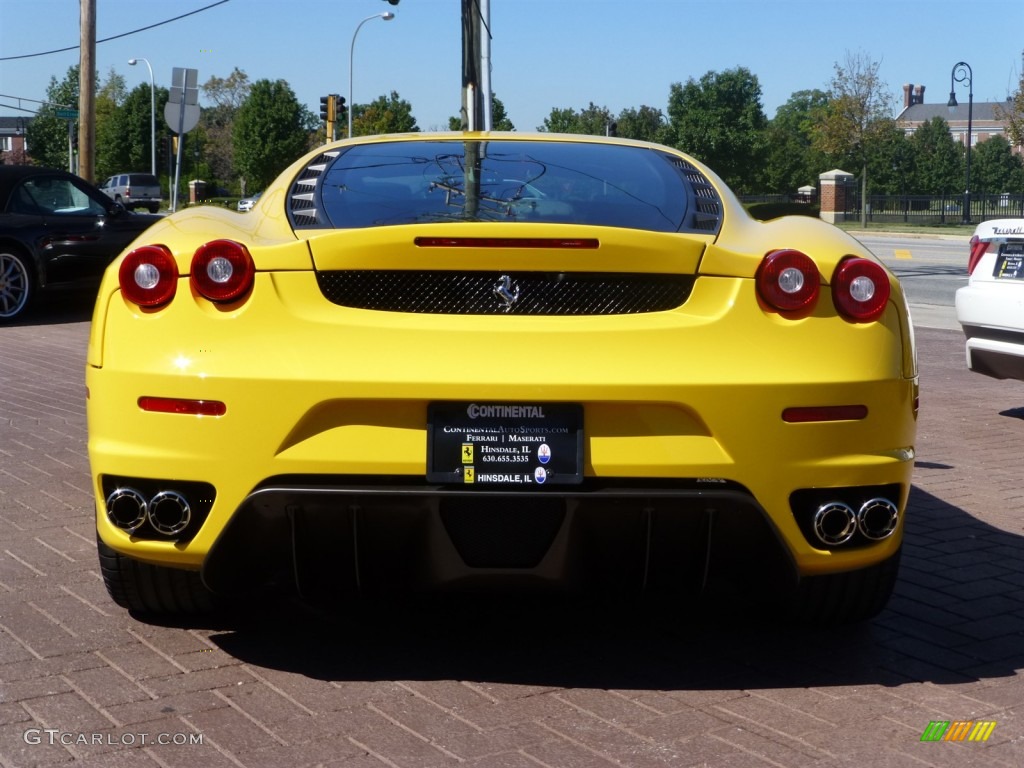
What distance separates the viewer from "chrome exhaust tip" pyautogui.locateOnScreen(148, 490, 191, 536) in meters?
3.38

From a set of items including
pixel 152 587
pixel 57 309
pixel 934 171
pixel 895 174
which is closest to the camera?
pixel 152 587

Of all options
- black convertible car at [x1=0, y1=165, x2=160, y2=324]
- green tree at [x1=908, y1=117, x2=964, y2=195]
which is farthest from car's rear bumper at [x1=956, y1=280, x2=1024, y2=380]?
green tree at [x1=908, y1=117, x2=964, y2=195]

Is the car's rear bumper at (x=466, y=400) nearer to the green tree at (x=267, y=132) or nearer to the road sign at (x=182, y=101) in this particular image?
the road sign at (x=182, y=101)

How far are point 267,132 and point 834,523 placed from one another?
3530 inches

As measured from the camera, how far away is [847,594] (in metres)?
3.80

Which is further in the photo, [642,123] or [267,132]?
[642,123]

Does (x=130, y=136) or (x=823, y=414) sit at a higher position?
(x=130, y=136)

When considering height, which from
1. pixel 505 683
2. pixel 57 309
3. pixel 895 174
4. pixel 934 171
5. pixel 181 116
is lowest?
pixel 505 683

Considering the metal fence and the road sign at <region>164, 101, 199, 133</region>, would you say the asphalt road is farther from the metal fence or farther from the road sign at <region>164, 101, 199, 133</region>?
the metal fence

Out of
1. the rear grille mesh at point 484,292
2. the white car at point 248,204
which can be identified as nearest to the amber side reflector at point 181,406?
the rear grille mesh at point 484,292

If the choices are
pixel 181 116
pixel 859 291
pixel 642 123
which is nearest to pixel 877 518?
pixel 859 291

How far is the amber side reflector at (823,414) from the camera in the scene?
10.9ft

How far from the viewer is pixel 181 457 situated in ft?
10.9

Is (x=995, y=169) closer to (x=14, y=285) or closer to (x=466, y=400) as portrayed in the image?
(x=14, y=285)
